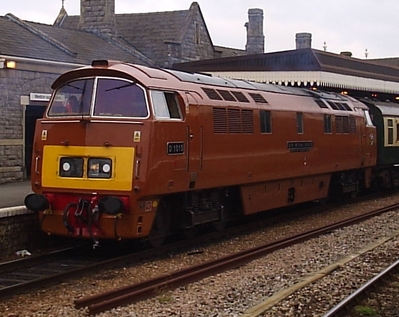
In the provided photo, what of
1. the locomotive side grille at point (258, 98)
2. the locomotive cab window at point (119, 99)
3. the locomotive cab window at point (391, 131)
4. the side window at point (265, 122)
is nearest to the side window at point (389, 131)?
the locomotive cab window at point (391, 131)

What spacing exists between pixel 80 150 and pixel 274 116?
17.0 ft

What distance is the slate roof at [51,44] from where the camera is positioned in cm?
2061

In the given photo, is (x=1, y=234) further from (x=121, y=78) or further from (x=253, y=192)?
(x=253, y=192)

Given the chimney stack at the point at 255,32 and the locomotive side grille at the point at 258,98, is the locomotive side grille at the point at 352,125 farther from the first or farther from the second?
the chimney stack at the point at 255,32

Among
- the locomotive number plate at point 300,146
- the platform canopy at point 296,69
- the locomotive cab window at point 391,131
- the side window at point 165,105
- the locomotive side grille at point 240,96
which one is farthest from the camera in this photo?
the platform canopy at point 296,69

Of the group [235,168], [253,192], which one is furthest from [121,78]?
[253,192]

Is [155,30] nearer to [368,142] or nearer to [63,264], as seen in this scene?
[368,142]

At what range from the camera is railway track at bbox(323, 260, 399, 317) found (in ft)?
25.5

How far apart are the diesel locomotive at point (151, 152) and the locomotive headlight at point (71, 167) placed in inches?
0.6

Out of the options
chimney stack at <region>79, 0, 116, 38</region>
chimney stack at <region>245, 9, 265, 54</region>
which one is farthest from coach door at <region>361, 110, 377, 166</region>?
chimney stack at <region>245, 9, 265, 54</region>

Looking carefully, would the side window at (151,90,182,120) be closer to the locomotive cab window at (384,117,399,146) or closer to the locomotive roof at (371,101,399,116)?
the locomotive cab window at (384,117,399,146)

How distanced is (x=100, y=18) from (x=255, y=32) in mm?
13545

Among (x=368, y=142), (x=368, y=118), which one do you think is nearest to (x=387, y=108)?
(x=368, y=118)

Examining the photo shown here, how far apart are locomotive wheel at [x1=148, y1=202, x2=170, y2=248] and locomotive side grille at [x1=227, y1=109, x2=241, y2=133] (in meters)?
2.15
